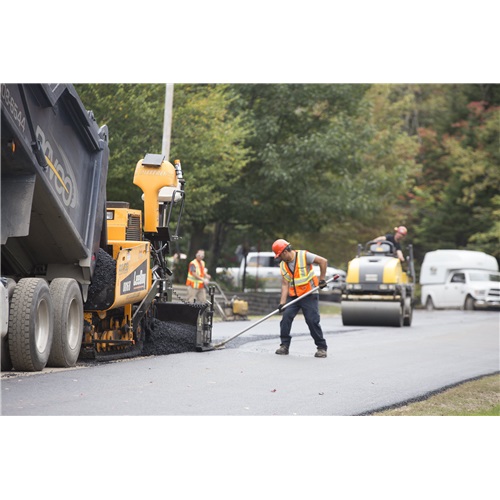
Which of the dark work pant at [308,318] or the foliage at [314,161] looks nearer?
the dark work pant at [308,318]

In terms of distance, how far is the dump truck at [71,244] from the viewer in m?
8.73

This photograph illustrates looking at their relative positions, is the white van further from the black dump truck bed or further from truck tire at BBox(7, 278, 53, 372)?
truck tire at BBox(7, 278, 53, 372)

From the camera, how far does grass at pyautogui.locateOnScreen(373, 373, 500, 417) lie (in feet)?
28.3

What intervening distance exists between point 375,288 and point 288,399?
12636 mm

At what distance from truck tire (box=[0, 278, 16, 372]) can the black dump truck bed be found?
1.41ft

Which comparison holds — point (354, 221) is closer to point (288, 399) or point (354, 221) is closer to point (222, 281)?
point (222, 281)

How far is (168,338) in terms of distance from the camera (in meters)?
12.6

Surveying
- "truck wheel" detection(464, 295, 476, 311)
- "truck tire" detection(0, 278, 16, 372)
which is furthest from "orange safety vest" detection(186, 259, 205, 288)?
"truck wheel" detection(464, 295, 476, 311)

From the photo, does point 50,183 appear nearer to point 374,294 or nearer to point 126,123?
point 126,123

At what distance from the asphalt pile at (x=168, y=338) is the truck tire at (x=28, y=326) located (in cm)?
276

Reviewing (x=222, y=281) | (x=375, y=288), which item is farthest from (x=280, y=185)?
(x=375, y=288)

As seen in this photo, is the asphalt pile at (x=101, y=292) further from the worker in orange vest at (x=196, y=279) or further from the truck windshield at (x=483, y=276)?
the truck windshield at (x=483, y=276)

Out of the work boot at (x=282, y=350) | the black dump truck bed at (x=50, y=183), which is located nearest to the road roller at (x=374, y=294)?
the work boot at (x=282, y=350)

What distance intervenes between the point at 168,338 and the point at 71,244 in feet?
8.82
